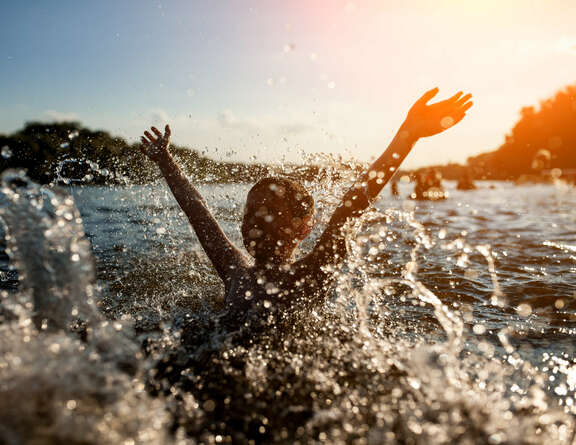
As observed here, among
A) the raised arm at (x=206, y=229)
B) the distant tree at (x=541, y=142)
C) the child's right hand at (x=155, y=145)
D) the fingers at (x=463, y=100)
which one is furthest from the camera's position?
the distant tree at (x=541, y=142)

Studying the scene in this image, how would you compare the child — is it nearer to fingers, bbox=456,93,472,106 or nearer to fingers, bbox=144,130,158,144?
fingers, bbox=456,93,472,106

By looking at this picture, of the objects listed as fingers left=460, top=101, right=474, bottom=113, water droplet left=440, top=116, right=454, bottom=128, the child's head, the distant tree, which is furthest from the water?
the distant tree

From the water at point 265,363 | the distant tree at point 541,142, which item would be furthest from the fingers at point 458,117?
the distant tree at point 541,142

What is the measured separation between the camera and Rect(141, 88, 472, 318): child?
2875 millimetres

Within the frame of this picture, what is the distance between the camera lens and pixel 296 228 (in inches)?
123

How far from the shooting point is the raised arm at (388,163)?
2.85m

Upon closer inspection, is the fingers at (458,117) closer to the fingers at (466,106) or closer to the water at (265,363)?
the fingers at (466,106)

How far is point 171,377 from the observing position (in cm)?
214

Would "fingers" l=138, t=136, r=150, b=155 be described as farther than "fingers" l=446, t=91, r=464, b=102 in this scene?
Yes

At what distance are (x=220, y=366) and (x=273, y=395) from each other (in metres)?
0.43

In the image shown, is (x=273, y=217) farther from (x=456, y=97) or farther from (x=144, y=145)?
(x=456, y=97)

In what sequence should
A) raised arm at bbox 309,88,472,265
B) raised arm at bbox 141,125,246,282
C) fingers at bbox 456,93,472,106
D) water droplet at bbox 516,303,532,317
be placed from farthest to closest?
water droplet at bbox 516,303,532,317 < raised arm at bbox 141,125,246,282 < fingers at bbox 456,93,472,106 < raised arm at bbox 309,88,472,265

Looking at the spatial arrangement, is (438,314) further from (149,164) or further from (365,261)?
(149,164)

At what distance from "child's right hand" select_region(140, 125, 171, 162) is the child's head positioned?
1038 mm
